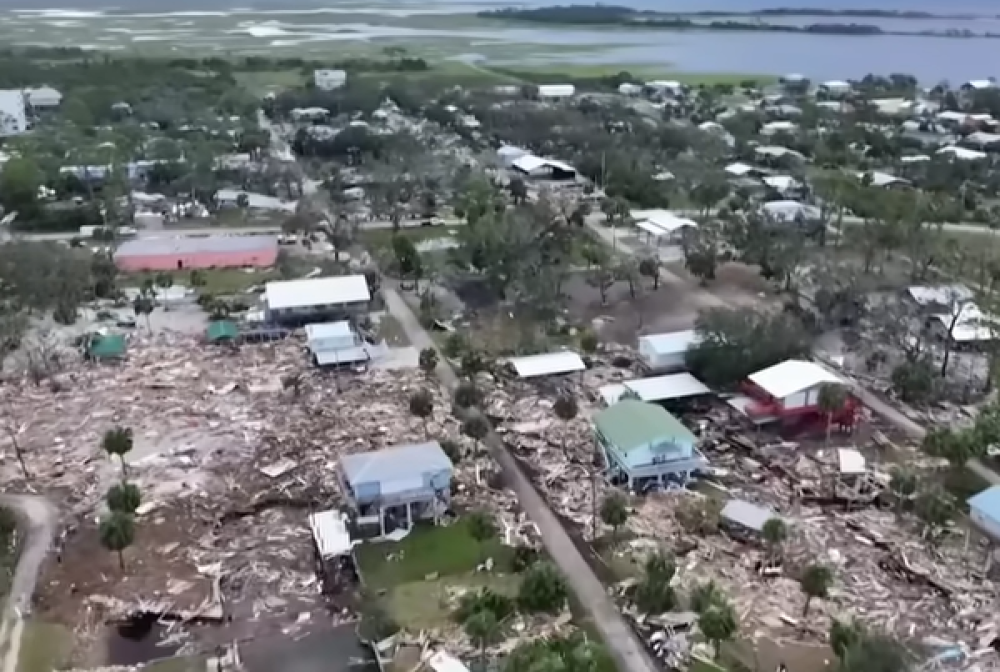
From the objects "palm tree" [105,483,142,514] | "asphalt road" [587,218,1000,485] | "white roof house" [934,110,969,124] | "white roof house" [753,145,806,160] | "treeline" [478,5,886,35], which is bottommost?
"asphalt road" [587,218,1000,485]

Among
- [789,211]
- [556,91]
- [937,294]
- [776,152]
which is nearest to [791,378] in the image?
[937,294]

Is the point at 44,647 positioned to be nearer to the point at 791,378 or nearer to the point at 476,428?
the point at 476,428

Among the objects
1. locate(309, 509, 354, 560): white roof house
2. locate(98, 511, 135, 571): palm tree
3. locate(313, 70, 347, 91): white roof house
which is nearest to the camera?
locate(98, 511, 135, 571): palm tree

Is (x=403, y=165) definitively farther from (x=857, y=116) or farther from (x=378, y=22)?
(x=378, y=22)

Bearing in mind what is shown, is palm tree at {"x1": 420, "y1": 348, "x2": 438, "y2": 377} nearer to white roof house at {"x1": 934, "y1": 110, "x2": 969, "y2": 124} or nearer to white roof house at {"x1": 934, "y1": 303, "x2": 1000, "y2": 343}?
white roof house at {"x1": 934, "y1": 303, "x2": 1000, "y2": 343}

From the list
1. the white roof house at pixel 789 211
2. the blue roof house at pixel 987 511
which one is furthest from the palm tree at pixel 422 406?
the white roof house at pixel 789 211

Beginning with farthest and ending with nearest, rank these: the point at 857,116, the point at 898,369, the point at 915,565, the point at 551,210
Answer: the point at 857,116, the point at 551,210, the point at 898,369, the point at 915,565

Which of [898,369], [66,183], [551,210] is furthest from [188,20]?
[898,369]

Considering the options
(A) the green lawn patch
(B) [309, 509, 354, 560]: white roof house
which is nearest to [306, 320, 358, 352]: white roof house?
(B) [309, 509, 354, 560]: white roof house
